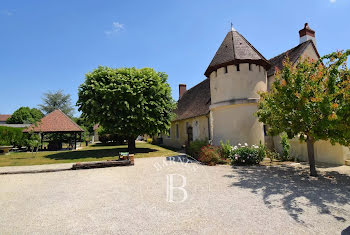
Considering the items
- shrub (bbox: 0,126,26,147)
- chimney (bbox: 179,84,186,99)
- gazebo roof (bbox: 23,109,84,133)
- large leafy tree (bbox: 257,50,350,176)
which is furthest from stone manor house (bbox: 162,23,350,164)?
shrub (bbox: 0,126,26,147)

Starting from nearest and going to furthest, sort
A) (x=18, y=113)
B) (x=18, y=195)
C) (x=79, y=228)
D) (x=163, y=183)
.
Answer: (x=79, y=228), (x=18, y=195), (x=163, y=183), (x=18, y=113)

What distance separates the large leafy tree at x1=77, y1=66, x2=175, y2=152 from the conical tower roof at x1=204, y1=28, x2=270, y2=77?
5169 mm

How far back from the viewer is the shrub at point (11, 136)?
2058cm

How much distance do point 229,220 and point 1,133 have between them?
26.2m

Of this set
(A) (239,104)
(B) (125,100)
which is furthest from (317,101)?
(B) (125,100)

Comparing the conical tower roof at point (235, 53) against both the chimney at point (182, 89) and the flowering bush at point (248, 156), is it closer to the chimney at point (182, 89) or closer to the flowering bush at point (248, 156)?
the flowering bush at point (248, 156)

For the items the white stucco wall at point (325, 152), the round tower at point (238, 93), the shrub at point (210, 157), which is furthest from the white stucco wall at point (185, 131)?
the white stucco wall at point (325, 152)

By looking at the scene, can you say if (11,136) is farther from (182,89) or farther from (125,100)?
(182,89)

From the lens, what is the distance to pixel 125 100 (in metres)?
15.4

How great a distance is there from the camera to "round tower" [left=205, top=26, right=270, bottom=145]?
13.0m

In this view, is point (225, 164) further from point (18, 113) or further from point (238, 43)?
point (18, 113)

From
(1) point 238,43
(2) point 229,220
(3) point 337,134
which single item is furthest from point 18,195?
(1) point 238,43

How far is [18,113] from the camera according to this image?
183ft

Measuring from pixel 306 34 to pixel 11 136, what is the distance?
33.0m
